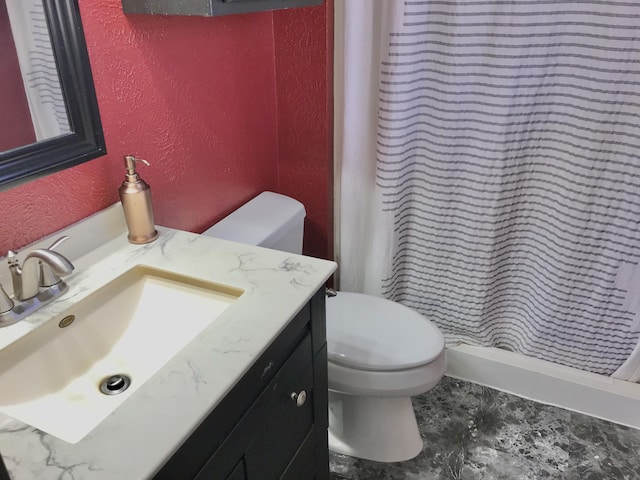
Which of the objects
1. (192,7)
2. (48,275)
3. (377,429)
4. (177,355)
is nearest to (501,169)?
(377,429)

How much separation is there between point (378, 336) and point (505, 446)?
60cm

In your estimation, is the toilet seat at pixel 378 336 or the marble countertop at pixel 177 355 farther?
the toilet seat at pixel 378 336

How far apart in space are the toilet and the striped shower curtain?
0.26 meters

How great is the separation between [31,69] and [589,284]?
160cm

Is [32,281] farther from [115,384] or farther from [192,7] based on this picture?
[192,7]


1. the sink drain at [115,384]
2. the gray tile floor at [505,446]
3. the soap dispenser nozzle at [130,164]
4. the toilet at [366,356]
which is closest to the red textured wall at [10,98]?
the soap dispenser nozzle at [130,164]

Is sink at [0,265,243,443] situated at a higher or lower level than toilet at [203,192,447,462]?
higher

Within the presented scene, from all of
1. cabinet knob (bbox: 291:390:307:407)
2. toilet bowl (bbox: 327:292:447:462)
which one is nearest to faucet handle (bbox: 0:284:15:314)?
cabinet knob (bbox: 291:390:307:407)

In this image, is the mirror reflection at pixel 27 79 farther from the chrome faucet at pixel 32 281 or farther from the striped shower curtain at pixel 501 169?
the striped shower curtain at pixel 501 169

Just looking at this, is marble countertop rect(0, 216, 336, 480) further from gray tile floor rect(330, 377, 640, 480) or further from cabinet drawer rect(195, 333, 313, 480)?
gray tile floor rect(330, 377, 640, 480)

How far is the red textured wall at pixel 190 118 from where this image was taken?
A: 3.76 ft

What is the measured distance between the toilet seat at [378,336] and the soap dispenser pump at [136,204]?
63 cm

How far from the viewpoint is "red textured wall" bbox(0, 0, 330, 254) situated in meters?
1.15

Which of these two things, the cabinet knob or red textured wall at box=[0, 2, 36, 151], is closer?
red textured wall at box=[0, 2, 36, 151]
